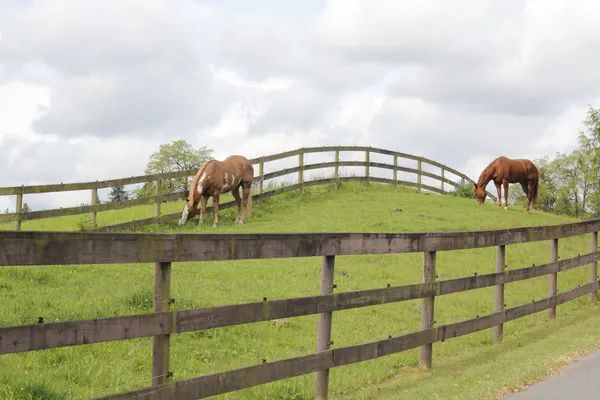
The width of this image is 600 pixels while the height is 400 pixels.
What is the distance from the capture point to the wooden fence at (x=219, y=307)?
3914mm

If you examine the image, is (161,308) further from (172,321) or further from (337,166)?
(337,166)

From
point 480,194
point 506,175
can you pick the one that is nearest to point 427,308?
point 480,194

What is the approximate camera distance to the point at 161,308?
4516 mm

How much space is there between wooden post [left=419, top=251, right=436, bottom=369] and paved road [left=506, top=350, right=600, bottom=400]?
1.30 m

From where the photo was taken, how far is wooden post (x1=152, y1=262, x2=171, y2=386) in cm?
449

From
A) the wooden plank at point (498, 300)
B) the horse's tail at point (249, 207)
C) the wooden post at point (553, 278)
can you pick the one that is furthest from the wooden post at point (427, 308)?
the horse's tail at point (249, 207)

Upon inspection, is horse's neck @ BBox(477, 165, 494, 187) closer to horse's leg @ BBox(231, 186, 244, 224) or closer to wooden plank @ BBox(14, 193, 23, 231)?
horse's leg @ BBox(231, 186, 244, 224)

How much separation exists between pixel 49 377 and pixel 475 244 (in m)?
4.91

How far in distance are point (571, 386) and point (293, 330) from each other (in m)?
3.85

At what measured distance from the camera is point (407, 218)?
21.0 metres

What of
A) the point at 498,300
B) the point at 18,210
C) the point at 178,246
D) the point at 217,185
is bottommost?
the point at 498,300

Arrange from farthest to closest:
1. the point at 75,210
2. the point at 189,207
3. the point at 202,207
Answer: the point at 202,207 < the point at 189,207 < the point at 75,210

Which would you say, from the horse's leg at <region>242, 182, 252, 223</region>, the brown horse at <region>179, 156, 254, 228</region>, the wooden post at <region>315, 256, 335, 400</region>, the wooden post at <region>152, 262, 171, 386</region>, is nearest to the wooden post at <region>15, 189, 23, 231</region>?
the brown horse at <region>179, 156, 254, 228</region>

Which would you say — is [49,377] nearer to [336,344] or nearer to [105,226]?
[336,344]
